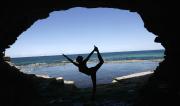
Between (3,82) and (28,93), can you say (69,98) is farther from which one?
(3,82)

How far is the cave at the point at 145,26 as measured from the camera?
12.2 meters

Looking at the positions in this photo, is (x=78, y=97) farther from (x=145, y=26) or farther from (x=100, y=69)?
(x=100, y=69)

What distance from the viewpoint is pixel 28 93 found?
15.9 metres

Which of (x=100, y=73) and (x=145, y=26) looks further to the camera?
(x=100, y=73)

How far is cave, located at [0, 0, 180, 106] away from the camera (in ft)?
40.0

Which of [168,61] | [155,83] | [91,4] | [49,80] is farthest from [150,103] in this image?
[49,80]

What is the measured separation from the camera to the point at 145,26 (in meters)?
16.7

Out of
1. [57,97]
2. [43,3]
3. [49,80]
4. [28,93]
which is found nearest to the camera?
[43,3]

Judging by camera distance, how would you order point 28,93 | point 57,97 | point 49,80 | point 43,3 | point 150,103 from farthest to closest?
point 49,80
point 57,97
point 28,93
point 43,3
point 150,103

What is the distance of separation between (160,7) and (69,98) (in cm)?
790

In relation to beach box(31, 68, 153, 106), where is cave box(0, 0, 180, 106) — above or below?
above

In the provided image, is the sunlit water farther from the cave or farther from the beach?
the cave

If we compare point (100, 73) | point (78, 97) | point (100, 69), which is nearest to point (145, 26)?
point (78, 97)

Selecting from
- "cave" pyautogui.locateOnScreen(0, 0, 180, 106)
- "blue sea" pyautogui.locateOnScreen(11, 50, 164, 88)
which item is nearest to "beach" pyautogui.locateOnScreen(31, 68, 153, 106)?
"cave" pyautogui.locateOnScreen(0, 0, 180, 106)
